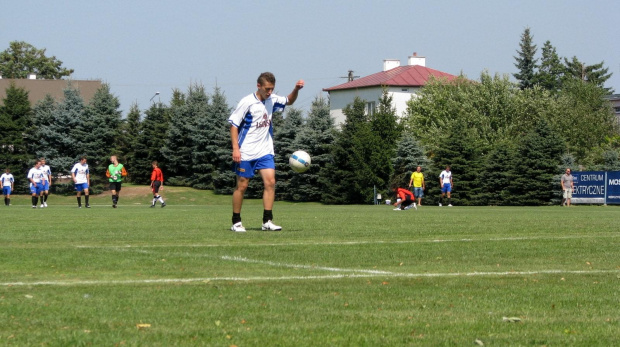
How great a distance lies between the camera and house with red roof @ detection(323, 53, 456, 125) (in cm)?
9531

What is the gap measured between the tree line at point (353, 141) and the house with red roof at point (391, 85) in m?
8.51

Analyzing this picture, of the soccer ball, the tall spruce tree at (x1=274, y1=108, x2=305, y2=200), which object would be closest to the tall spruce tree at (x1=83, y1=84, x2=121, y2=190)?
the tall spruce tree at (x1=274, y1=108, x2=305, y2=200)

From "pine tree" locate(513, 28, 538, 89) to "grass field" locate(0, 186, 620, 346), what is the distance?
10357cm

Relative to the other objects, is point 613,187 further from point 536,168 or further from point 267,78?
point 267,78

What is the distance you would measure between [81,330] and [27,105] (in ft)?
220

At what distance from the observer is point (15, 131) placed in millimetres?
67375

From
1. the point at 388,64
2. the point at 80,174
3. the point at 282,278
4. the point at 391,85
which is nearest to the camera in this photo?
the point at 282,278

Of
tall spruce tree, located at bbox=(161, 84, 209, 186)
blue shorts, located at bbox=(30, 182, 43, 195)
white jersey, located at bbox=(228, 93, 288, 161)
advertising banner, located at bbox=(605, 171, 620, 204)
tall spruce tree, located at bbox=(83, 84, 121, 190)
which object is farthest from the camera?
tall spruce tree, located at bbox=(161, 84, 209, 186)

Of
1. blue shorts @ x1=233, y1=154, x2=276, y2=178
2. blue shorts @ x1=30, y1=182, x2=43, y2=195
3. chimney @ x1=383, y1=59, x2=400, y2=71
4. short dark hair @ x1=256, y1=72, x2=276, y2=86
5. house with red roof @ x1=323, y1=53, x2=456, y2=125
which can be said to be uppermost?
chimney @ x1=383, y1=59, x2=400, y2=71

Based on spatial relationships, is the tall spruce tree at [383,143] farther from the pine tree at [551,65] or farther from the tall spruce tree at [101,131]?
the pine tree at [551,65]

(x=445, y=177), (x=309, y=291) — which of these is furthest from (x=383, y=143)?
(x=309, y=291)

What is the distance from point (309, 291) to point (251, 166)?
666 cm

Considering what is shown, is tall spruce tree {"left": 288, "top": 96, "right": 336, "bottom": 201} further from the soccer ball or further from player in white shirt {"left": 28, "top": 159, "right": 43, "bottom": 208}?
the soccer ball

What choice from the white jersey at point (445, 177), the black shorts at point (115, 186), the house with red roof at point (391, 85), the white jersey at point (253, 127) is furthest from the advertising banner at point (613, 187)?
the house with red roof at point (391, 85)
